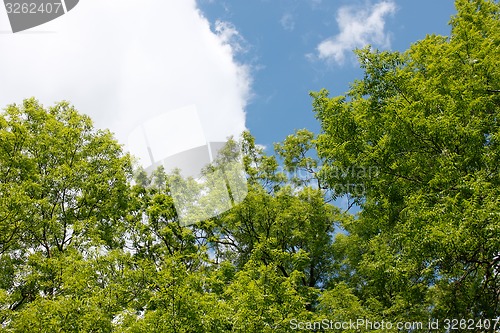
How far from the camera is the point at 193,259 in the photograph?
18031 millimetres

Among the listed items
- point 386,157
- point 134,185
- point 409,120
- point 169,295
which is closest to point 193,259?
point 134,185

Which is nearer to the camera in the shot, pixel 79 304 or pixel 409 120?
pixel 79 304

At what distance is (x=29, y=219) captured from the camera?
15.9m

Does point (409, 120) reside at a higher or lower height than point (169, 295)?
higher

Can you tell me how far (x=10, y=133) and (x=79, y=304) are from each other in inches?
410

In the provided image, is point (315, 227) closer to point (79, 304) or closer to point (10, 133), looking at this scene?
point (79, 304)

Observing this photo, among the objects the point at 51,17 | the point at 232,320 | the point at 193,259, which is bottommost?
the point at 232,320

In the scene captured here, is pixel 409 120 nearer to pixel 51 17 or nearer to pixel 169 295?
pixel 169 295

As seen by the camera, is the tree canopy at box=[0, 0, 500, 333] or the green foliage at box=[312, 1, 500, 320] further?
the tree canopy at box=[0, 0, 500, 333]

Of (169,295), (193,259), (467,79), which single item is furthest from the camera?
(193,259)

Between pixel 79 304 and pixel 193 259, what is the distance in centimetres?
724

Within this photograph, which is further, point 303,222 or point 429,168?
point 303,222

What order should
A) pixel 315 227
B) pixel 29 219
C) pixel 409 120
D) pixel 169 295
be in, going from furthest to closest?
pixel 315 227, pixel 29 219, pixel 409 120, pixel 169 295

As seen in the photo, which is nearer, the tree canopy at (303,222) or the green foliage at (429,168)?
the green foliage at (429,168)
